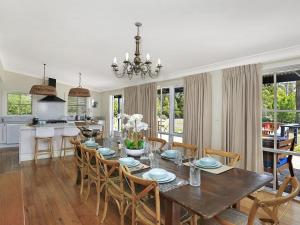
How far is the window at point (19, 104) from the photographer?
7008 mm

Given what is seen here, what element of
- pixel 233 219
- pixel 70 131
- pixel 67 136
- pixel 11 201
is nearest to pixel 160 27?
pixel 233 219

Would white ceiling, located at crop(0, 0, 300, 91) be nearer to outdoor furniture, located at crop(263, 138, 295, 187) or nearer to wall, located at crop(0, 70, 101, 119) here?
outdoor furniture, located at crop(263, 138, 295, 187)

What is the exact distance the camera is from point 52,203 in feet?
9.09

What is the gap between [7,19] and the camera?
301cm

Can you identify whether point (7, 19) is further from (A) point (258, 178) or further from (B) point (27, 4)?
(A) point (258, 178)

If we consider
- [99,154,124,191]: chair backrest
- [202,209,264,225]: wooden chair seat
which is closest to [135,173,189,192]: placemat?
[202,209,264,225]: wooden chair seat

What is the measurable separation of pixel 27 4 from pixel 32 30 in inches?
35.7

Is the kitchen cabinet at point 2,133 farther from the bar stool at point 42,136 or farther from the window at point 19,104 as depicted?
the bar stool at point 42,136

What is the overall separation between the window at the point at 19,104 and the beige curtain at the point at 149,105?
4.75m

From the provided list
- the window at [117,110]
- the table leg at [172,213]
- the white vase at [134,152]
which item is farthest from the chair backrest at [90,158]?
the window at [117,110]

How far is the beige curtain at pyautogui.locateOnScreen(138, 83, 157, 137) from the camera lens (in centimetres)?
507

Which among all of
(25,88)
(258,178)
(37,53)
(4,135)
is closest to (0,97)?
(25,88)

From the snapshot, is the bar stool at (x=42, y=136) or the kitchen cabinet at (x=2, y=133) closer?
the bar stool at (x=42, y=136)

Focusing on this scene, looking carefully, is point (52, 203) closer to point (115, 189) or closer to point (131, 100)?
point (115, 189)
